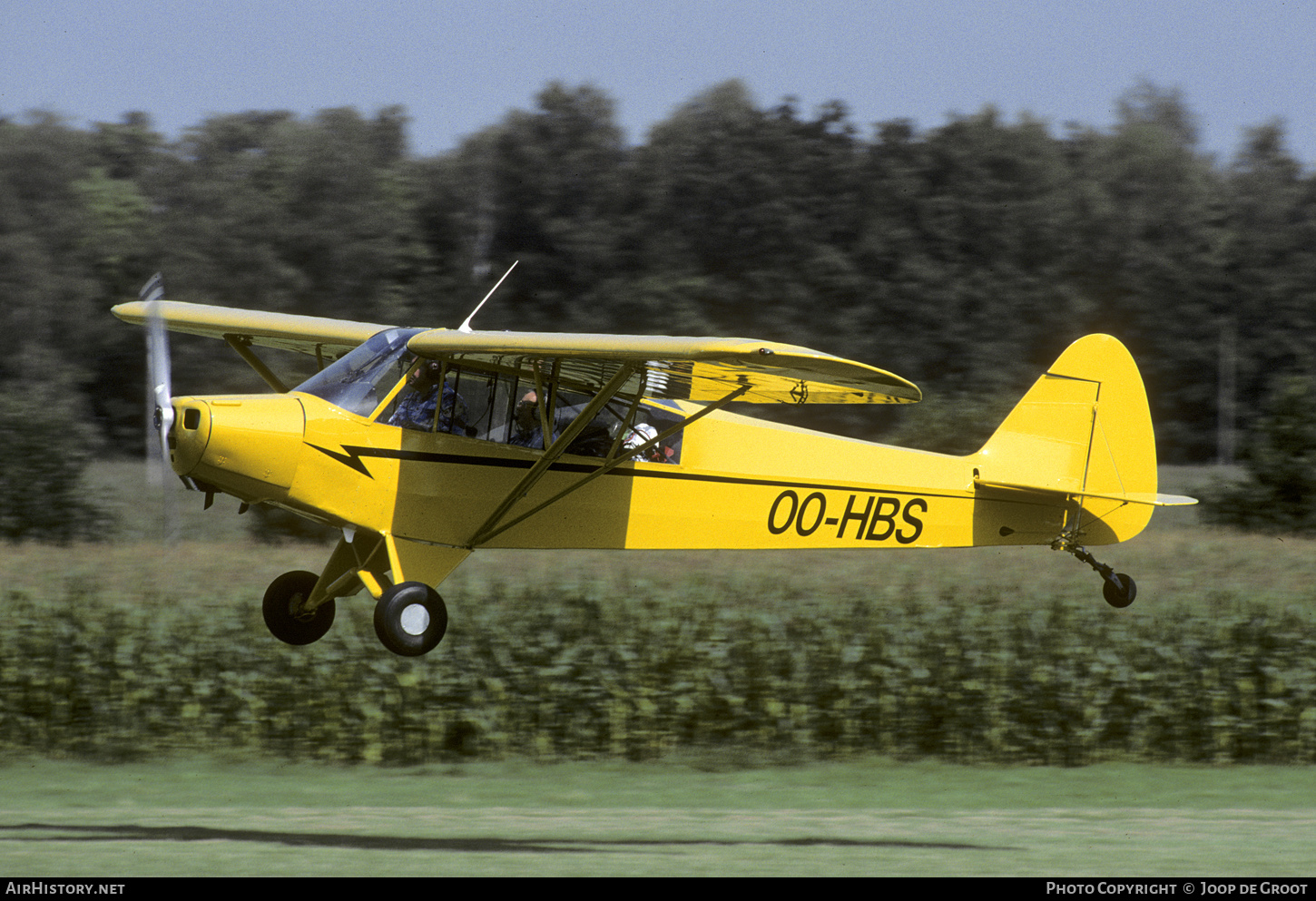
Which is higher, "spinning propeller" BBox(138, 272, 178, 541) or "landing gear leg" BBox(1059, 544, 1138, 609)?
"spinning propeller" BBox(138, 272, 178, 541)

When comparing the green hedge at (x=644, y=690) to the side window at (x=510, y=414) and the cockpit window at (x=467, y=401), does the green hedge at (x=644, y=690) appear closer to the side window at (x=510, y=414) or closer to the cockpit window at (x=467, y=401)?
the side window at (x=510, y=414)

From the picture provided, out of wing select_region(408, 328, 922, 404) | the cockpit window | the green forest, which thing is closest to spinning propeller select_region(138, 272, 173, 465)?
the cockpit window

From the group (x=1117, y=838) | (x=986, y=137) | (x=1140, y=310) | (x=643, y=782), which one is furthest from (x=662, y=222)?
(x=1117, y=838)

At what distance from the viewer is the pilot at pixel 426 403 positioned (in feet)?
34.1

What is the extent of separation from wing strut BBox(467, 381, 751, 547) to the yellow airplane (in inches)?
0.6

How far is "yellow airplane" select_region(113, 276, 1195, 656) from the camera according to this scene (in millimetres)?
9844

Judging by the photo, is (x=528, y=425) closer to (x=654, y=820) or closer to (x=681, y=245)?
(x=654, y=820)

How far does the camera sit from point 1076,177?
54.3 metres

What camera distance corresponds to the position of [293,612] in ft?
35.9

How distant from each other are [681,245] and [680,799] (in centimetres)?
3121

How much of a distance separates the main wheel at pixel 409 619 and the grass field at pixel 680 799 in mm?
1728

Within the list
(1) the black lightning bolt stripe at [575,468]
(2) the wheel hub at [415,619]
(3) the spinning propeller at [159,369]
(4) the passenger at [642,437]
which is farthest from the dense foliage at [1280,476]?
(3) the spinning propeller at [159,369]

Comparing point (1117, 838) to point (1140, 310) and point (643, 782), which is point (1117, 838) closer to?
point (643, 782)

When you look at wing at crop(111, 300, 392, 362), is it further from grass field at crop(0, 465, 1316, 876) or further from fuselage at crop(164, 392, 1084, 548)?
grass field at crop(0, 465, 1316, 876)
